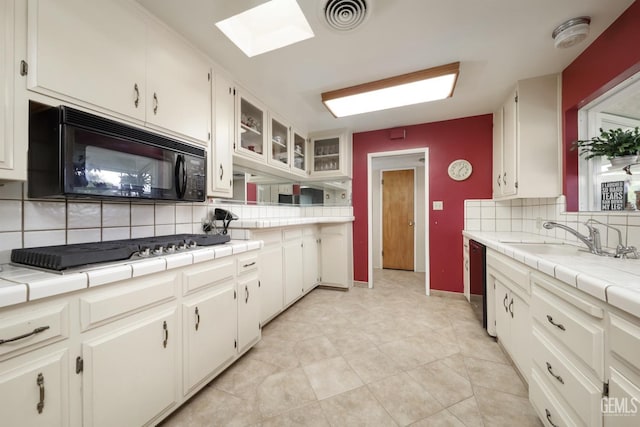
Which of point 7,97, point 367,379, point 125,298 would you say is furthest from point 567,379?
point 7,97

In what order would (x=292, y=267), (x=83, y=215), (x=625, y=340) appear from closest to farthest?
(x=625, y=340) → (x=83, y=215) → (x=292, y=267)

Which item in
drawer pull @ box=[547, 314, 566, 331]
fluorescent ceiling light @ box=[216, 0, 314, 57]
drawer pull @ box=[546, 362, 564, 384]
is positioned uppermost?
fluorescent ceiling light @ box=[216, 0, 314, 57]

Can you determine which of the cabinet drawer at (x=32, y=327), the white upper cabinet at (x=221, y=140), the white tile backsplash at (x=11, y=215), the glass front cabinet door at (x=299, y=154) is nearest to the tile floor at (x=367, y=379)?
the cabinet drawer at (x=32, y=327)

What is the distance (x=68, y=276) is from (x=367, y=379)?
1.65 metres

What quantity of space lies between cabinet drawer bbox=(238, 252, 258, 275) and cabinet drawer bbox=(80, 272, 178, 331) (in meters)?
0.48

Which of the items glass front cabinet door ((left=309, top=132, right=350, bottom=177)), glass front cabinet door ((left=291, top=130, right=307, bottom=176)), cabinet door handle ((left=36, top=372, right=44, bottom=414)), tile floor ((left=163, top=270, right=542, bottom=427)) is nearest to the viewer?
cabinet door handle ((left=36, top=372, right=44, bottom=414))

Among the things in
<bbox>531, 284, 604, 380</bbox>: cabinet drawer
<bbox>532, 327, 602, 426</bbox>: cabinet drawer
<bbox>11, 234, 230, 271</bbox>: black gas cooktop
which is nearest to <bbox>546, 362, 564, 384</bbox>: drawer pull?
<bbox>532, 327, 602, 426</bbox>: cabinet drawer

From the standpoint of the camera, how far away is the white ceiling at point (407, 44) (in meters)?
1.35

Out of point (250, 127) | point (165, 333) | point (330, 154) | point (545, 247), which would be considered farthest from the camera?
point (330, 154)

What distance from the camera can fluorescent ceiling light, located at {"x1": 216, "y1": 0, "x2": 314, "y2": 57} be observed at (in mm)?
1513

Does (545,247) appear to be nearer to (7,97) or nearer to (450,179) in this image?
(450,179)

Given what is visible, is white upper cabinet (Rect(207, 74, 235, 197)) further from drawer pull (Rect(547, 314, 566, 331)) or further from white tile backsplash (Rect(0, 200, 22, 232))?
drawer pull (Rect(547, 314, 566, 331))

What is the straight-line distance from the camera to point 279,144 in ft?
9.06

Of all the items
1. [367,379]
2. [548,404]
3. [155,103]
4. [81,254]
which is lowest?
[367,379]
